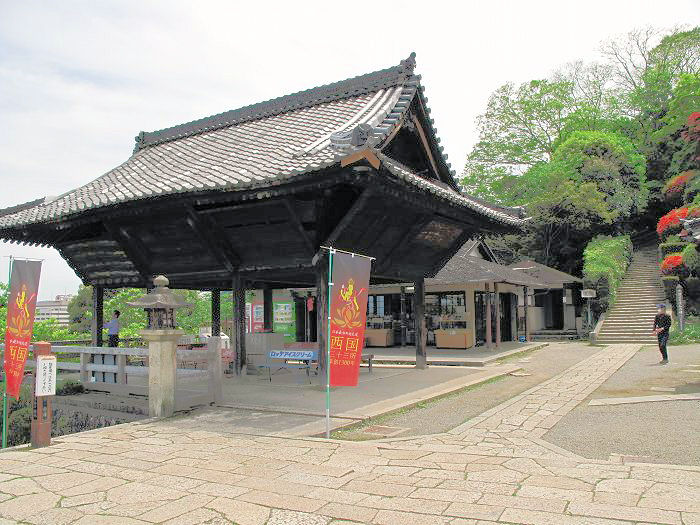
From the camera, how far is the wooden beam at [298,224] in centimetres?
1000

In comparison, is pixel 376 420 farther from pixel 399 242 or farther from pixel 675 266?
pixel 675 266

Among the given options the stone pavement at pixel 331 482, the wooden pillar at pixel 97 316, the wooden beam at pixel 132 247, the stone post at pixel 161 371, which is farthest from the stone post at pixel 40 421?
the wooden pillar at pixel 97 316

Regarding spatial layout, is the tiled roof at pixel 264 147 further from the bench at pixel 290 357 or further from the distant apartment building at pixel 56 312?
the distant apartment building at pixel 56 312

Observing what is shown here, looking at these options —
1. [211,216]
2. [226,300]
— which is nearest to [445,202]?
[211,216]

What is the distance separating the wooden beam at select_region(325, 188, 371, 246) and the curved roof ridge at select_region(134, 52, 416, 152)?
4.72 metres

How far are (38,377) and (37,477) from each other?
6.26ft

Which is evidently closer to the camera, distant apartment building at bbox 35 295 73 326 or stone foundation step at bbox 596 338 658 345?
distant apartment building at bbox 35 295 73 326

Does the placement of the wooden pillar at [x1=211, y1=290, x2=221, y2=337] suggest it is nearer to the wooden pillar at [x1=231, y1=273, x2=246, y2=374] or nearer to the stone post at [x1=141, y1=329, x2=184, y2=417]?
the wooden pillar at [x1=231, y1=273, x2=246, y2=374]

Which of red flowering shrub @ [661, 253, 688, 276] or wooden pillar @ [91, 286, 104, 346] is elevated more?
red flowering shrub @ [661, 253, 688, 276]

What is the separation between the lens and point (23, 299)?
8.57 metres

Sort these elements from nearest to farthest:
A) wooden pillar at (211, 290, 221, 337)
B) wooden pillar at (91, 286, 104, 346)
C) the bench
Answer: the bench < wooden pillar at (91, 286, 104, 346) < wooden pillar at (211, 290, 221, 337)

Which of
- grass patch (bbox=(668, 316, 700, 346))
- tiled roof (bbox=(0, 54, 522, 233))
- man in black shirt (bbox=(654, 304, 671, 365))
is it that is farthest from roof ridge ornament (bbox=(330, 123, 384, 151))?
grass patch (bbox=(668, 316, 700, 346))

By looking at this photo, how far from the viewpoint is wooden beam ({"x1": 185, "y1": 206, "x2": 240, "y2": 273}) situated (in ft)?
36.7

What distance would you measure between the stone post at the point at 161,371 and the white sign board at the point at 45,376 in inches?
61.9
